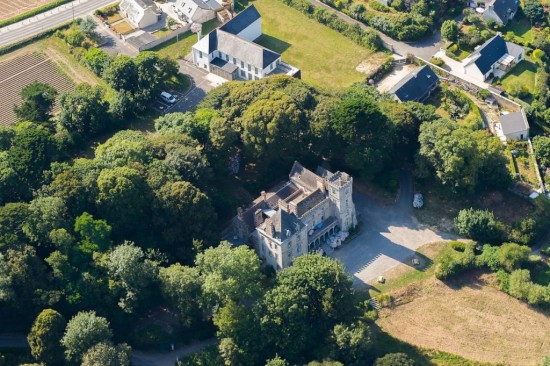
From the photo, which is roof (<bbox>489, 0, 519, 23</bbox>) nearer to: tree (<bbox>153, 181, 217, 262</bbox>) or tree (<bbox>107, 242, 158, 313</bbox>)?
tree (<bbox>153, 181, 217, 262</bbox>)

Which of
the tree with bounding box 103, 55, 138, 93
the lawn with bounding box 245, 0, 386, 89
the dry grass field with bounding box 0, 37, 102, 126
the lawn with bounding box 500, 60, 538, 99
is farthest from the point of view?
the lawn with bounding box 245, 0, 386, 89

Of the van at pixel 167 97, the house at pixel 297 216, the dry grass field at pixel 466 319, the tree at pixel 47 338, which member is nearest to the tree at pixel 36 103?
the van at pixel 167 97

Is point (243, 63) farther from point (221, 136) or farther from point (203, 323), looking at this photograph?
point (203, 323)

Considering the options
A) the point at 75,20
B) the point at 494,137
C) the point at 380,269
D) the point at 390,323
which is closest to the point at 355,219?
the point at 380,269

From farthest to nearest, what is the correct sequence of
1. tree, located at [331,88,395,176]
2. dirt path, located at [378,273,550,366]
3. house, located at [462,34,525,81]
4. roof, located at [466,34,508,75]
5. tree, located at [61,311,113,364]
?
house, located at [462,34,525,81], roof, located at [466,34,508,75], tree, located at [331,88,395,176], dirt path, located at [378,273,550,366], tree, located at [61,311,113,364]

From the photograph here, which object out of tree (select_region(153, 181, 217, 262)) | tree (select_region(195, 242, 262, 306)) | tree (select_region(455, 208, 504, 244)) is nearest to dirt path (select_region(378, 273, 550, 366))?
tree (select_region(455, 208, 504, 244))

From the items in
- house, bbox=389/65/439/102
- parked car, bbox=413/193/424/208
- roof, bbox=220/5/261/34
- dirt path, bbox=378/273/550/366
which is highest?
roof, bbox=220/5/261/34

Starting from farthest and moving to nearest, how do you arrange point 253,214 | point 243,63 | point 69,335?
1. point 243,63
2. point 253,214
3. point 69,335
